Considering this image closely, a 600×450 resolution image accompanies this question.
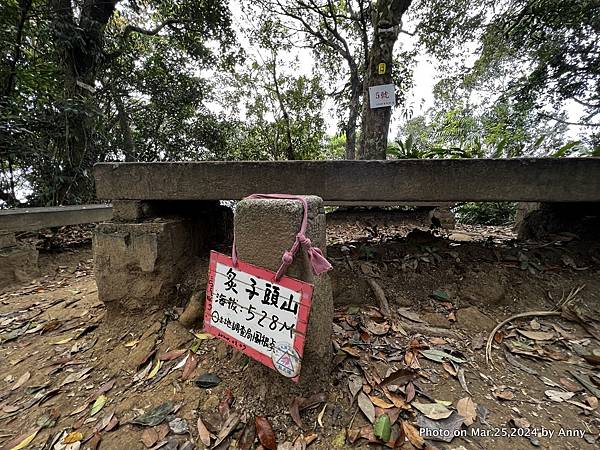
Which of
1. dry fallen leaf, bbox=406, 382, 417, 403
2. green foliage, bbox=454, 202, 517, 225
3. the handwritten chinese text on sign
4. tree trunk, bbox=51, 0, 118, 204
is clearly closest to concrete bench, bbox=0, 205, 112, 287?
tree trunk, bbox=51, 0, 118, 204

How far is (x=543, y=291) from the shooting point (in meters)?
1.46

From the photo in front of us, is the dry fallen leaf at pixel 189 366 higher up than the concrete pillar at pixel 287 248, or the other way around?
the concrete pillar at pixel 287 248

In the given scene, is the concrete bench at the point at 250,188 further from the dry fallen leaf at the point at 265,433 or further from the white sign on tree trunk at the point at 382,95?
the white sign on tree trunk at the point at 382,95

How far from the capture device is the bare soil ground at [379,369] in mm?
931

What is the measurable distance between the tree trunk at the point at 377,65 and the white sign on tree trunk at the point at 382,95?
19 centimetres

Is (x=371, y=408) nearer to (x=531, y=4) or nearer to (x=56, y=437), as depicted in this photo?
(x=56, y=437)

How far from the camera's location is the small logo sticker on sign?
86cm

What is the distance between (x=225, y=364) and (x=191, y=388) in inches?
6.1

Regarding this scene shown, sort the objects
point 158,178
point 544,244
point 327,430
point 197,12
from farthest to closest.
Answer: point 197,12 → point 544,244 → point 158,178 → point 327,430

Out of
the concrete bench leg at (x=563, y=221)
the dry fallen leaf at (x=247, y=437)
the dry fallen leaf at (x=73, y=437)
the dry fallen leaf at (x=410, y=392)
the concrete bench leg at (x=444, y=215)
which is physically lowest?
the dry fallen leaf at (x=73, y=437)

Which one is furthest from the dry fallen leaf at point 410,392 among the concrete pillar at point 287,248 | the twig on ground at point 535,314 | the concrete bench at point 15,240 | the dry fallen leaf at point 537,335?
the concrete bench at point 15,240

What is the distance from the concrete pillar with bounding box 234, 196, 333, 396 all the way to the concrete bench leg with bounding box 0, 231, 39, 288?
3063 millimetres

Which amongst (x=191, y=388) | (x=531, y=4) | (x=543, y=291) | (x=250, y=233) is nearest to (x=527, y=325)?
(x=543, y=291)

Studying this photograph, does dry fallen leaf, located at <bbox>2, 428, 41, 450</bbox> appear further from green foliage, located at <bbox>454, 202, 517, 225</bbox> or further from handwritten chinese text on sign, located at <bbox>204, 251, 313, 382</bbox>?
green foliage, located at <bbox>454, 202, 517, 225</bbox>
